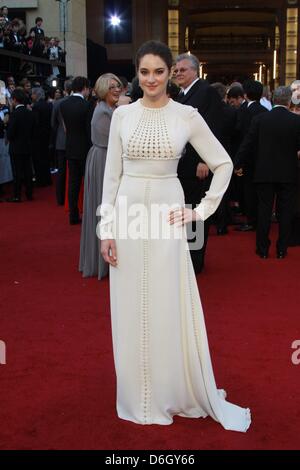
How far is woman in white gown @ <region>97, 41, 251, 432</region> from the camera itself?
2.88 m

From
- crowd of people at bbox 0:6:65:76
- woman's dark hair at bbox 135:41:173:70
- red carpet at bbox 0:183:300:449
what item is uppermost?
crowd of people at bbox 0:6:65:76

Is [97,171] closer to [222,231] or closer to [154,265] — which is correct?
[222,231]

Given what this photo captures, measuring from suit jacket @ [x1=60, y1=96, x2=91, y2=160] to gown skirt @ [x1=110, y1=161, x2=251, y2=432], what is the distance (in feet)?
16.9

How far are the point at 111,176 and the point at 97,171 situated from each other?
9.42ft

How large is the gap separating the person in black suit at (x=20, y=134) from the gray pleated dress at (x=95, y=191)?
14.4ft

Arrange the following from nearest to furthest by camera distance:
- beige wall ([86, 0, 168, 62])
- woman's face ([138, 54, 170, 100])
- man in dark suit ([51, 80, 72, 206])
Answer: woman's face ([138, 54, 170, 100]) → man in dark suit ([51, 80, 72, 206]) → beige wall ([86, 0, 168, 62])

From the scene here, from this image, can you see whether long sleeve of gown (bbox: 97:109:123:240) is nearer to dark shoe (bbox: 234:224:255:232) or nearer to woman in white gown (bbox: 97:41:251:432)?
woman in white gown (bbox: 97:41:251:432)

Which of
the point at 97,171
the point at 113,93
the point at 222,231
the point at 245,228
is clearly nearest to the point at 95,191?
the point at 97,171

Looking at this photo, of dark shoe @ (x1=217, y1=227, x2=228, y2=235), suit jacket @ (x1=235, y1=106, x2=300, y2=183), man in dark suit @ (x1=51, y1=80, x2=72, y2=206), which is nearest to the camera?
suit jacket @ (x1=235, y1=106, x2=300, y2=183)

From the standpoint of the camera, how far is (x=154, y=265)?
2.93 m

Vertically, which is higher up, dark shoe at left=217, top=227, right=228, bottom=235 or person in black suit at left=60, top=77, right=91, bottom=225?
person in black suit at left=60, top=77, right=91, bottom=225

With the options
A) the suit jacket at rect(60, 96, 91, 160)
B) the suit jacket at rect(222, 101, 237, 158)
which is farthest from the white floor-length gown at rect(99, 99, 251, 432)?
the suit jacket at rect(60, 96, 91, 160)

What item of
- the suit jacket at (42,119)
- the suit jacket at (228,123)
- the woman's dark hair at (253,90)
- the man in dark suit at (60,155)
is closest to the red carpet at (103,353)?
the suit jacket at (228,123)

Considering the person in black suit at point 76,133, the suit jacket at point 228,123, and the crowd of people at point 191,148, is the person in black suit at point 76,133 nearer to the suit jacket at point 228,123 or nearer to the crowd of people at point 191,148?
the crowd of people at point 191,148
